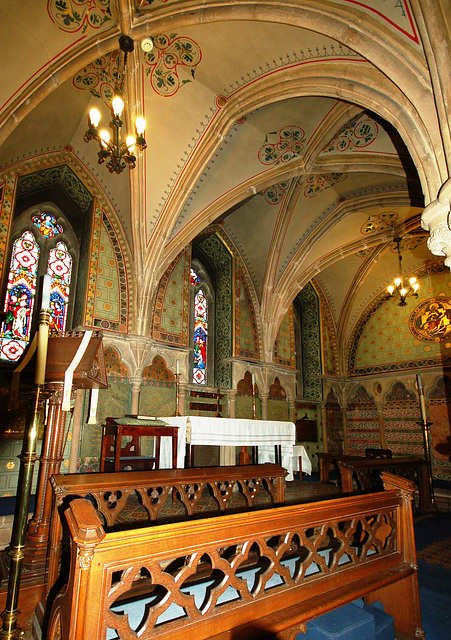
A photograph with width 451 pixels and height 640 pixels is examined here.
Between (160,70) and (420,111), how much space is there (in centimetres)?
491

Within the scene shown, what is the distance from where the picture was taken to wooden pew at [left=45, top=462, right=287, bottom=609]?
2.80m

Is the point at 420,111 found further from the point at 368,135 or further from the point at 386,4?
the point at 368,135

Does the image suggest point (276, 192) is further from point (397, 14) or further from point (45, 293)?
point (45, 293)

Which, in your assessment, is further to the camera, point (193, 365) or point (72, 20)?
point (193, 365)

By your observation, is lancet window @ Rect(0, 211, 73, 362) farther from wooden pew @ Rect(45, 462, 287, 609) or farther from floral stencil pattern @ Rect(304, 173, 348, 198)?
floral stencil pattern @ Rect(304, 173, 348, 198)

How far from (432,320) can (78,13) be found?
12.7 m

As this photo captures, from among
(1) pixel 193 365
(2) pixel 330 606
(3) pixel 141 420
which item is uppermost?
(1) pixel 193 365

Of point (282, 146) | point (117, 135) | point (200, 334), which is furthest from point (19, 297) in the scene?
point (282, 146)

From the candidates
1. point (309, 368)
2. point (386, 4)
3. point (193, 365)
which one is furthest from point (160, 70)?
point (309, 368)

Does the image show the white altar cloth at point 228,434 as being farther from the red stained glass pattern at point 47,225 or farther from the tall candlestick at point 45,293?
the red stained glass pattern at point 47,225

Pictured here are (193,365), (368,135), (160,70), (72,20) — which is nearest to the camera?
(72,20)

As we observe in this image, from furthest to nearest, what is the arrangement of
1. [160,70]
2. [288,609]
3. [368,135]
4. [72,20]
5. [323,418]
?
1. [323,418]
2. [368,135]
3. [160,70]
4. [72,20]
5. [288,609]

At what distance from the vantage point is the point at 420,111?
4.53m

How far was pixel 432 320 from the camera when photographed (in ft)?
43.1
